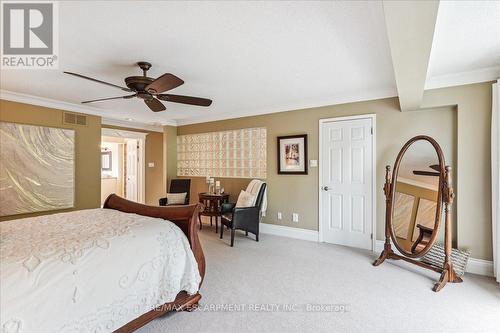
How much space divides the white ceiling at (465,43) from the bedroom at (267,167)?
0.02m

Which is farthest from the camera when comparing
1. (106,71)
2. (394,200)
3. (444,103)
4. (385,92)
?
(385,92)

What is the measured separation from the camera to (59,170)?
13.4 feet

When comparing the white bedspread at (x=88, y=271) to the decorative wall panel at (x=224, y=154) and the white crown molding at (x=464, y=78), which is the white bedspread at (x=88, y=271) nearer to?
the decorative wall panel at (x=224, y=154)

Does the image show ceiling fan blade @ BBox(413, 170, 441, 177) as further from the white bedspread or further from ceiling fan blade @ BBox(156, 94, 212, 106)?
the white bedspread

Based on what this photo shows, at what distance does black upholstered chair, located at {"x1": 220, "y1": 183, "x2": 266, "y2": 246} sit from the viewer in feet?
12.6

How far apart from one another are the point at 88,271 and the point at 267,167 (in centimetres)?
352

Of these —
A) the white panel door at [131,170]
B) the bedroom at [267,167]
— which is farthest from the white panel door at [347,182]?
the white panel door at [131,170]

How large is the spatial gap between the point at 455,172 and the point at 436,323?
197 cm

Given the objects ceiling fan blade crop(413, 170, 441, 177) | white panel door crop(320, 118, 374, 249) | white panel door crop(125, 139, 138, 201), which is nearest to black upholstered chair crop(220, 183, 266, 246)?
white panel door crop(320, 118, 374, 249)

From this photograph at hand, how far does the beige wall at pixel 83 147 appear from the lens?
388cm

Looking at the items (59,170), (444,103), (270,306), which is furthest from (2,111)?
(444,103)

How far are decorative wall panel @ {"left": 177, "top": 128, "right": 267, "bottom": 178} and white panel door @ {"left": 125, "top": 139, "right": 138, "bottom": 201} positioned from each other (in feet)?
4.62

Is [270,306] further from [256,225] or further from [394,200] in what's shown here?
[394,200]

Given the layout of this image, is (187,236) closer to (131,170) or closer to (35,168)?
(35,168)
